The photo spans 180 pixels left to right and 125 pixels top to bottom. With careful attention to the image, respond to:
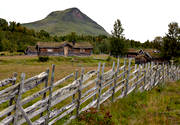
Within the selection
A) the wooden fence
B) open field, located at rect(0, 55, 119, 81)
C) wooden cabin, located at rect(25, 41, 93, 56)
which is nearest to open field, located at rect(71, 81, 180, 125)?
the wooden fence

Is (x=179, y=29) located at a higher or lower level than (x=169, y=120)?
higher

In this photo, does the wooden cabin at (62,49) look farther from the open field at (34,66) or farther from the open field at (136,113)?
the open field at (136,113)

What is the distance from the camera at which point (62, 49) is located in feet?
161

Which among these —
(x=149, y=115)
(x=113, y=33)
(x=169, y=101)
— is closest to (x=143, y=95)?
(x=169, y=101)

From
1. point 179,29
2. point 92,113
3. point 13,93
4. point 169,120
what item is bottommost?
point 169,120

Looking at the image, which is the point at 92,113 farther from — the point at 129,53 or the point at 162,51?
the point at 129,53

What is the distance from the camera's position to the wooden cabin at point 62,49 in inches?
1903

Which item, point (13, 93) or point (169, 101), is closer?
point (13, 93)

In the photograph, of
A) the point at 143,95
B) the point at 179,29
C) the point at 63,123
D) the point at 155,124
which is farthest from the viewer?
the point at 179,29

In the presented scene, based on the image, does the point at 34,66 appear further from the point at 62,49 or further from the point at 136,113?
the point at 62,49

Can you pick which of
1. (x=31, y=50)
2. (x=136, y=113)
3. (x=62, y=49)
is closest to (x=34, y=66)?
(x=136, y=113)

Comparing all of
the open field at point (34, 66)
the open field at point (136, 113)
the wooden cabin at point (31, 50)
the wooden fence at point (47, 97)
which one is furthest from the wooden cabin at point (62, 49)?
the open field at point (136, 113)

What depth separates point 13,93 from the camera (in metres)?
2.77

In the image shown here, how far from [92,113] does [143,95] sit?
3586 millimetres
